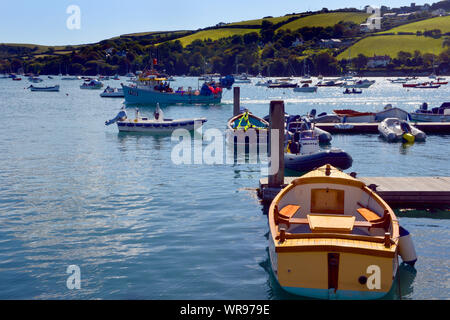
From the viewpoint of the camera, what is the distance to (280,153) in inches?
758

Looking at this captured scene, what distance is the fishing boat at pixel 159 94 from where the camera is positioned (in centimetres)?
8006

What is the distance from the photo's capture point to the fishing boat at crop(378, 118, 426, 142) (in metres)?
38.6

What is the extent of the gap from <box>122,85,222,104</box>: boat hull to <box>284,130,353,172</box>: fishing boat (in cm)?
5504

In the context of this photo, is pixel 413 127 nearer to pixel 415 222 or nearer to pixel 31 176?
pixel 415 222

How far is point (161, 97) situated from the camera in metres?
80.4

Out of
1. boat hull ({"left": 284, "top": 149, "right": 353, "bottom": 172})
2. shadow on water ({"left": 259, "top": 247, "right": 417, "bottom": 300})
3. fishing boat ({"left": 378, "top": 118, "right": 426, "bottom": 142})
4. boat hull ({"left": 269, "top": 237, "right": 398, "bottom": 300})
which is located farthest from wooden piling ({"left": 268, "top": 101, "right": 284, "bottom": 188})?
fishing boat ({"left": 378, "top": 118, "right": 426, "bottom": 142})

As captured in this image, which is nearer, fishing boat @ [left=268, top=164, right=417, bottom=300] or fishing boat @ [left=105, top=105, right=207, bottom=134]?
fishing boat @ [left=268, top=164, right=417, bottom=300]

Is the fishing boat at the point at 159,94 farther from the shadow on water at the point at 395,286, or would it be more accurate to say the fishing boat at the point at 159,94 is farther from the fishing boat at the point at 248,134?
the shadow on water at the point at 395,286

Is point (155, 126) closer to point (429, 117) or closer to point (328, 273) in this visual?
point (429, 117)

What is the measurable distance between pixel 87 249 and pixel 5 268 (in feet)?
7.84

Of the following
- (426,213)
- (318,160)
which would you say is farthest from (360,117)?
(426,213)

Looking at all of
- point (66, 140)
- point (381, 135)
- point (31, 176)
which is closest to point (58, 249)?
point (31, 176)

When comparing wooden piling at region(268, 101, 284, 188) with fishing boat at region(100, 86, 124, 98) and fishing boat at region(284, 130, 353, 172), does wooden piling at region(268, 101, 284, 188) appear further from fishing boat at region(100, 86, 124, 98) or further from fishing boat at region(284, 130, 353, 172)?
fishing boat at region(100, 86, 124, 98)

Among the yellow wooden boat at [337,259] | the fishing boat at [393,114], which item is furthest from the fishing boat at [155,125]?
the yellow wooden boat at [337,259]
